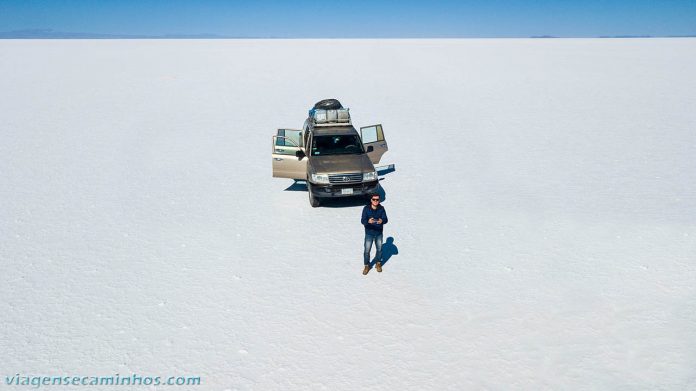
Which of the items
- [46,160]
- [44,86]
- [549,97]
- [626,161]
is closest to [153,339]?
[46,160]

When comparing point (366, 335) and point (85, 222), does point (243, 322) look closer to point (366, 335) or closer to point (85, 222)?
point (366, 335)

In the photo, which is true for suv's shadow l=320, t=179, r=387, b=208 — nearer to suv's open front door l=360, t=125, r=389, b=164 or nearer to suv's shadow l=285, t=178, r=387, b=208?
suv's shadow l=285, t=178, r=387, b=208

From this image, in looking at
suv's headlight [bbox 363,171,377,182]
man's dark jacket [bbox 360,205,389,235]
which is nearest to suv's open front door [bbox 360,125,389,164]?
suv's headlight [bbox 363,171,377,182]

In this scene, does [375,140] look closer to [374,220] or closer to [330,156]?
[330,156]

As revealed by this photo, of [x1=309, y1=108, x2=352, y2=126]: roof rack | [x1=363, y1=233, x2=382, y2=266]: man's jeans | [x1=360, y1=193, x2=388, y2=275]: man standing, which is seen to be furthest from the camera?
[x1=309, y1=108, x2=352, y2=126]: roof rack

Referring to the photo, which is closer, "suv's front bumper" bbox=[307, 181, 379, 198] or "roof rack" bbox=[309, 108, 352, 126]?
"suv's front bumper" bbox=[307, 181, 379, 198]

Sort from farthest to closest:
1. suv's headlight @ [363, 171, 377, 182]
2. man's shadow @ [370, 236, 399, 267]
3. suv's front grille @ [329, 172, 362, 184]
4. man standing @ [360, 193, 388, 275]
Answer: suv's headlight @ [363, 171, 377, 182]
suv's front grille @ [329, 172, 362, 184]
man's shadow @ [370, 236, 399, 267]
man standing @ [360, 193, 388, 275]

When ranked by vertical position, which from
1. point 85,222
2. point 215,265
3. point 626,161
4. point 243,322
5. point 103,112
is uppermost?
point 103,112
